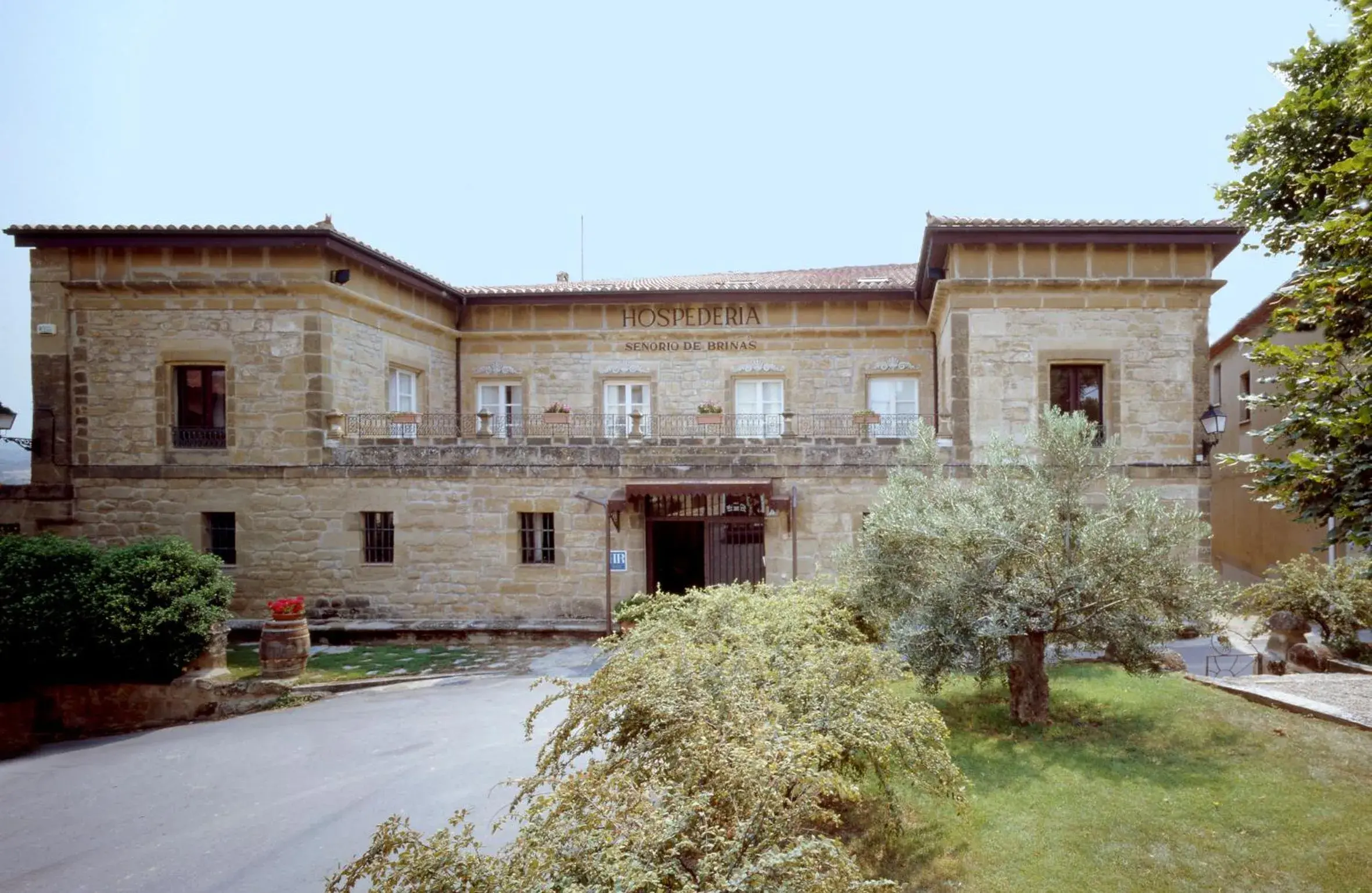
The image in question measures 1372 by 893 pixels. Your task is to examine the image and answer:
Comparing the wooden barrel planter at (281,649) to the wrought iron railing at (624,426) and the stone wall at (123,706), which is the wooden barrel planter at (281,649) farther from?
the wrought iron railing at (624,426)

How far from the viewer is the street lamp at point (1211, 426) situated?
12180 millimetres

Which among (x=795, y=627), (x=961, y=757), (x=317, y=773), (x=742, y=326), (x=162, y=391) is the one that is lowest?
(x=317, y=773)

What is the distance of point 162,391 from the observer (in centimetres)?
1350

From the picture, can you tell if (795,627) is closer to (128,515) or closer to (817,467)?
(817,467)

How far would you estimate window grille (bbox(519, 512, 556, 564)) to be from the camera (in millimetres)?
13125

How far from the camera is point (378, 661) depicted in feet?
38.1

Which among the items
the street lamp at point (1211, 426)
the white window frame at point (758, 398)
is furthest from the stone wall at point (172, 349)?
the street lamp at point (1211, 426)

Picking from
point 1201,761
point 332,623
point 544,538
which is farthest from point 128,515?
point 1201,761

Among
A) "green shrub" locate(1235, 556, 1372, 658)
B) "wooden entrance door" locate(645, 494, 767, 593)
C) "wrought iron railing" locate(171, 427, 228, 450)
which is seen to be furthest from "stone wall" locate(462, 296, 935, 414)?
"green shrub" locate(1235, 556, 1372, 658)

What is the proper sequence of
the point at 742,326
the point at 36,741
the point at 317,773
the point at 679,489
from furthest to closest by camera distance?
the point at 742,326 < the point at 679,489 < the point at 36,741 < the point at 317,773

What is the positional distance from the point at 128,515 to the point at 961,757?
1487cm

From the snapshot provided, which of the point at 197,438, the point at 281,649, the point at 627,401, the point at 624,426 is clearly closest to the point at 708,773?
the point at 281,649

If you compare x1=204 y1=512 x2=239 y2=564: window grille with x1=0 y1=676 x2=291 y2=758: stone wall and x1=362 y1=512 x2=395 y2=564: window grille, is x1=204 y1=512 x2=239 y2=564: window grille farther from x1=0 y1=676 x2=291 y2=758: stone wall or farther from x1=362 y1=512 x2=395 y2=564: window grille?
x1=0 y1=676 x2=291 y2=758: stone wall

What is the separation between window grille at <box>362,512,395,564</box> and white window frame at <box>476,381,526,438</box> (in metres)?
4.28
